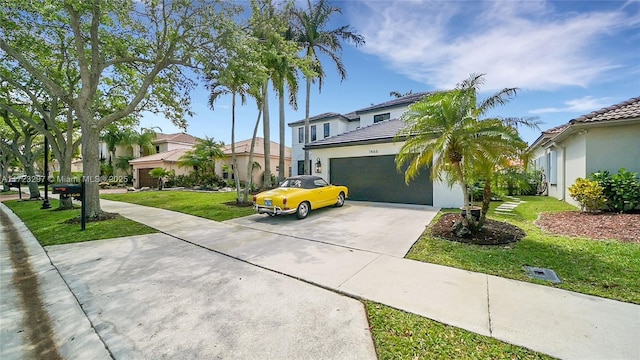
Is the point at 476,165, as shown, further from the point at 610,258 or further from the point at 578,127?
the point at 578,127

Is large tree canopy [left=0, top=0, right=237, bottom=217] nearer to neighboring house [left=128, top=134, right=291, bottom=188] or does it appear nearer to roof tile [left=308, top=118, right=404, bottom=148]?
roof tile [left=308, top=118, right=404, bottom=148]

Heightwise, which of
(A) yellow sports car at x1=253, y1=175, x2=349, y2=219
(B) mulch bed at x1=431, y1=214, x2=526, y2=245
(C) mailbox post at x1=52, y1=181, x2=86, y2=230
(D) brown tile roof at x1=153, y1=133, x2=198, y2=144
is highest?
(D) brown tile roof at x1=153, y1=133, x2=198, y2=144

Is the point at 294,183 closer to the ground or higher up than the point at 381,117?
closer to the ground

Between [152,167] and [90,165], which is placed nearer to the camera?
[90,165]

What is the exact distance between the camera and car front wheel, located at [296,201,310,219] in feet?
29.2

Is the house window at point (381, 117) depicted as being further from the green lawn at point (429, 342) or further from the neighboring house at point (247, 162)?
the green lawn at point (429, 342)

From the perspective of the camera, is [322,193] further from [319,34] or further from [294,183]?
[319,34]

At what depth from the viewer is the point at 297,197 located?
8.75 metres

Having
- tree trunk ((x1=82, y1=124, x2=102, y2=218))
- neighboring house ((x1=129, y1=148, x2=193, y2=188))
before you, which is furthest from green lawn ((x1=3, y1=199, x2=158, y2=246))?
neighboring house ((x1=129, y1=148, x2=193, y2=188))

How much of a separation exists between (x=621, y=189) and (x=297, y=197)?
10027 millimetres

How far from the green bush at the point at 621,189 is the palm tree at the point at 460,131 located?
210 inches

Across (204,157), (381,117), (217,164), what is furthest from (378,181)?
(217,164)

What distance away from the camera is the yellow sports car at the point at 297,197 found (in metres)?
8.41

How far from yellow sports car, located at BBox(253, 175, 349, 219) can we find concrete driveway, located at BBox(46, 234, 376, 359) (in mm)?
3380
